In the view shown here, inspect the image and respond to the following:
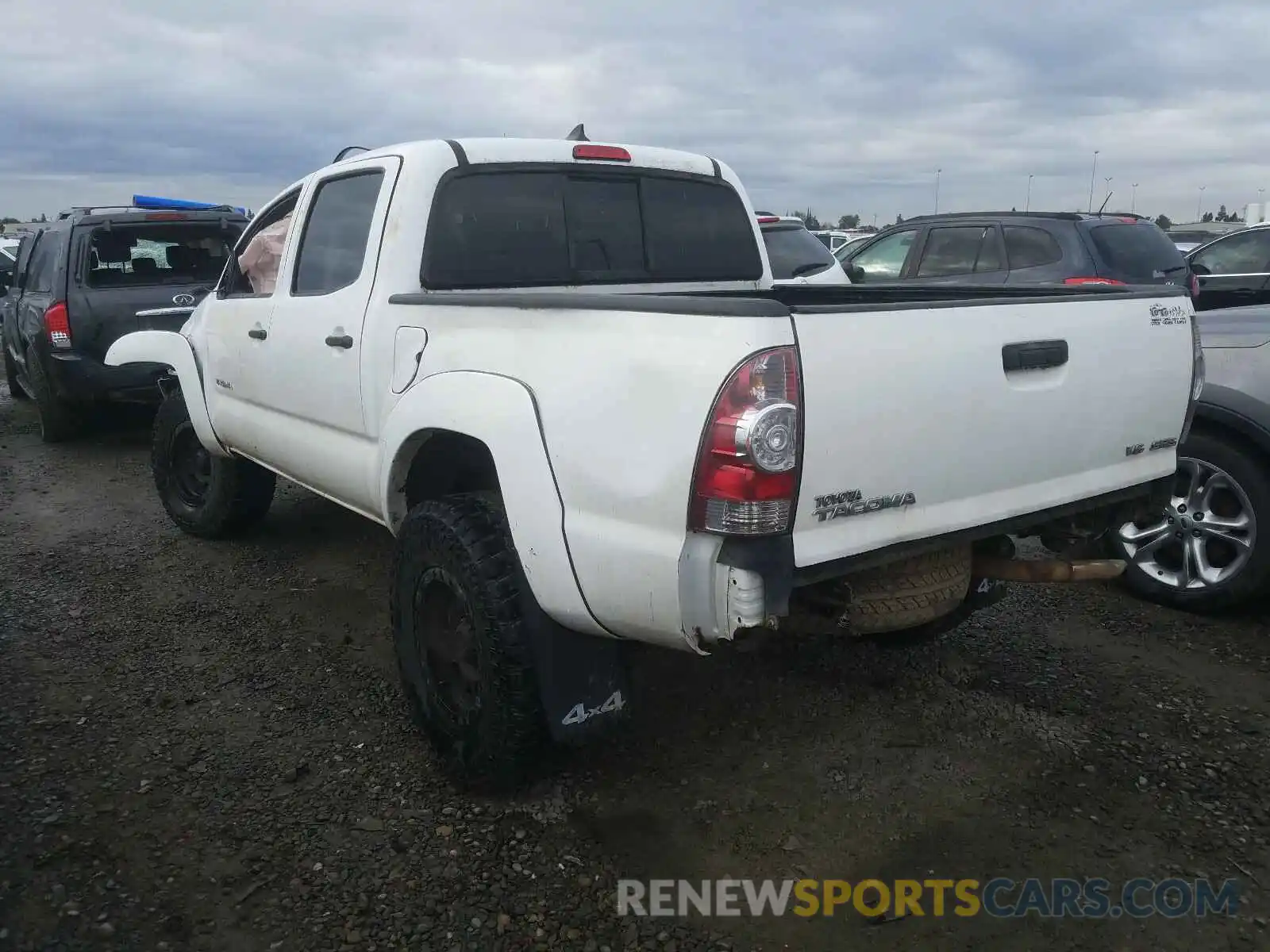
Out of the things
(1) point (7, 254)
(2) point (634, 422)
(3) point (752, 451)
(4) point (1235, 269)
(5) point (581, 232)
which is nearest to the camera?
(3) point (752, 451)

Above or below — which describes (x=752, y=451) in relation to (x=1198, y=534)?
above

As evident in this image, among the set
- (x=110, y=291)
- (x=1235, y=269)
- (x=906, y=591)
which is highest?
(x=110, y=291)

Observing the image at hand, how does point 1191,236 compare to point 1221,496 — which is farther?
point 1191,236

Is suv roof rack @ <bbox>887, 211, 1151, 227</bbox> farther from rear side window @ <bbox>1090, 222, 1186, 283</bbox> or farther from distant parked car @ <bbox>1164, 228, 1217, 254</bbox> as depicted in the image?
distant parked car @ <bbox>1164, 228, 1217, 254</bbox>

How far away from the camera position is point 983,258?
329 inches

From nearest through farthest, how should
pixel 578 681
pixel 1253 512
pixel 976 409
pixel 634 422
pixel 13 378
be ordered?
pixel 634 422, pixel 976 409, pixel 578 681, pixel 1253 512, pixel 13 378

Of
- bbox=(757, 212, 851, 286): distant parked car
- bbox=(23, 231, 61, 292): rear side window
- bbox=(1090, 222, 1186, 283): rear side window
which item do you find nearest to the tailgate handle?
bbox=(1090, 222, 1186, 283): rear side window

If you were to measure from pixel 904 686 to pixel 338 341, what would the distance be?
95.4 inches

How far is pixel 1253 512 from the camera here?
4141 millimetres

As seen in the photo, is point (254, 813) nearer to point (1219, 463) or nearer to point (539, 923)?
point (539, 923)

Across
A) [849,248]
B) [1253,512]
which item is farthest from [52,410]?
[1253,512]

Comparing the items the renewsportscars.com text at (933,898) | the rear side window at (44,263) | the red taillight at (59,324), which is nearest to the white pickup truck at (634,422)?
the renewsportscars.com text at (933,898)

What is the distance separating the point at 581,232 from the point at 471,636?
1.69 m

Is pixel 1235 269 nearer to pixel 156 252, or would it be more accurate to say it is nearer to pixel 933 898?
pixel 933 898
